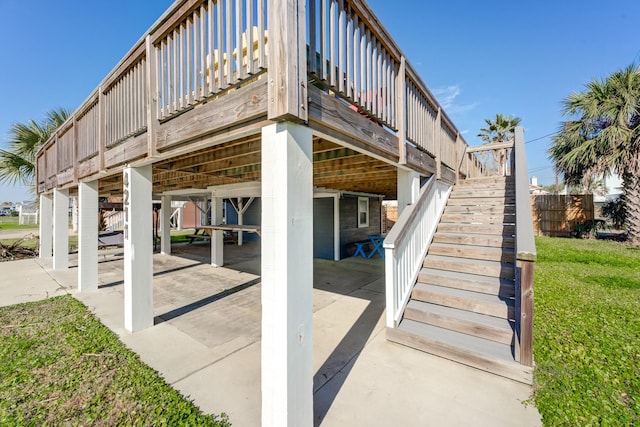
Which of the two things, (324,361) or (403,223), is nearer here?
(324,361)

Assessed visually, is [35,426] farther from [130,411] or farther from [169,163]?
[169,163]

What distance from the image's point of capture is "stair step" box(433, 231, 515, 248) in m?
3.63

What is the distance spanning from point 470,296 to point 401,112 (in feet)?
7.33

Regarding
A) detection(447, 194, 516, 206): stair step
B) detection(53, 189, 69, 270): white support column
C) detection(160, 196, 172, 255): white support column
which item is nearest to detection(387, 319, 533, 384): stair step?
detection(447, 194, 516, 206): stair step

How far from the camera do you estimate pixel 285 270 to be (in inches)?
59.8

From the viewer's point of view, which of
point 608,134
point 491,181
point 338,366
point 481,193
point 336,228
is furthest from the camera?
point 608,134

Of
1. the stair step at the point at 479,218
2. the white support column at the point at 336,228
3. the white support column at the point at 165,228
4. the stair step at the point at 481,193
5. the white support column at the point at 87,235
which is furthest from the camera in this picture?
the white support column at the point at 165,228

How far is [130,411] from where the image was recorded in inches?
74.4

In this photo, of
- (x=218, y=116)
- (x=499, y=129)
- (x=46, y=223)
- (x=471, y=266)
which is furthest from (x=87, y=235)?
(x=499, y=129)

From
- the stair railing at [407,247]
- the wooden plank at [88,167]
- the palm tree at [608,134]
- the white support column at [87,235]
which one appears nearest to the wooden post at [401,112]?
the stair railing at [407,247]

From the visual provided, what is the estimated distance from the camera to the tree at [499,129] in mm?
18484

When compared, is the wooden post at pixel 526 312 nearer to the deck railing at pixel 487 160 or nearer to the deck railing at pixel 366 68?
the deck railing at pixel 366 68

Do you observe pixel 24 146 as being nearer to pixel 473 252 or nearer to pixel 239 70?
pixel 239 70

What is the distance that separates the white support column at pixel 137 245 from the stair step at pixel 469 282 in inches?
136
